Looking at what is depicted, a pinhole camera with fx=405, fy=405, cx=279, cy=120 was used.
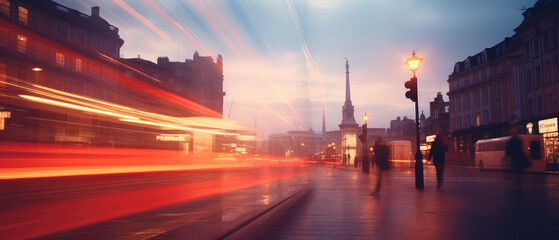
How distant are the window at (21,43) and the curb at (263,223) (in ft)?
30.5

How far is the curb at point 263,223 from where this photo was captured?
558 centimetres

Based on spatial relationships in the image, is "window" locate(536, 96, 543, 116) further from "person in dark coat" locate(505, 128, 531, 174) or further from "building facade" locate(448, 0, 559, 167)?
"person in dark coat" locate(505, 128, 531, 174)

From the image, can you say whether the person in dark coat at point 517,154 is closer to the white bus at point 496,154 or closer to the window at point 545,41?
the white bus at point 496,154

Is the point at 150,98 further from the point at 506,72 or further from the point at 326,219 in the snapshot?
the point at 506,72

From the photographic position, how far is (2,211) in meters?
8.51

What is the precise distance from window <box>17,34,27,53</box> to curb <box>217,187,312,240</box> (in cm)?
930

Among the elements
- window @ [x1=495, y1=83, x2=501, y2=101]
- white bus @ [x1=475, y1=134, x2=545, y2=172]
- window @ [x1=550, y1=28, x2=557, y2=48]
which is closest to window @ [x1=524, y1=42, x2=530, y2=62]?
window @ [x1=550, y1=28, x2=557, y2=48]

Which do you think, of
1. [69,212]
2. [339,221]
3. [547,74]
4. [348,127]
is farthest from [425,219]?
[348,127]

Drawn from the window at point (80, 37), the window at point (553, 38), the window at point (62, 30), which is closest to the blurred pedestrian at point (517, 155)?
the window at point (62, 30)

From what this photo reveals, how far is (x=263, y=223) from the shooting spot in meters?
6.60

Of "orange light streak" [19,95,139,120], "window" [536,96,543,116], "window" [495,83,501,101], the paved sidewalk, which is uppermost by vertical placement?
"window" [495,83,501,101]

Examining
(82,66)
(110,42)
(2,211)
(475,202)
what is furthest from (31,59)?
(110,42)

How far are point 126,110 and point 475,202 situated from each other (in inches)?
475

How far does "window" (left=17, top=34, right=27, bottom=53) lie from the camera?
40.1 feet
